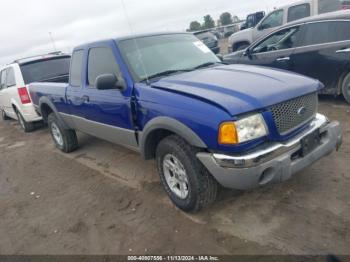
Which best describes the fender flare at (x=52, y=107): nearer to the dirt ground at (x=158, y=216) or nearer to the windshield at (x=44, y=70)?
the dirt ground at (x=158, y=216)

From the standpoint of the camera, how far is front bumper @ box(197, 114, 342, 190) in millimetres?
2752

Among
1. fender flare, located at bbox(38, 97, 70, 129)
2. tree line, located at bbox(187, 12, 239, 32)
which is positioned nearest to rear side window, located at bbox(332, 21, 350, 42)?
fender flare, located at bbox(38, 97, 70, 129)

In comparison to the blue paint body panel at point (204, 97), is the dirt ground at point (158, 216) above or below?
below

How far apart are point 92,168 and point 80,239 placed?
2.06 meters

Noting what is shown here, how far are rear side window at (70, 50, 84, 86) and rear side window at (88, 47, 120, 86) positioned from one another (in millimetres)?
292

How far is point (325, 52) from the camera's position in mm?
5887

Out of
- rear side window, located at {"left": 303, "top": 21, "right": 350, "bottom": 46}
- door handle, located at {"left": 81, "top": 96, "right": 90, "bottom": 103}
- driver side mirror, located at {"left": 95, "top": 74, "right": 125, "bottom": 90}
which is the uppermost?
driver side mirror, located at {"left": 95, "top": 74, "right": 125, "bottom": 90}

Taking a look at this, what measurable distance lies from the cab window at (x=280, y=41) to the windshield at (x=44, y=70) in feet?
15.2

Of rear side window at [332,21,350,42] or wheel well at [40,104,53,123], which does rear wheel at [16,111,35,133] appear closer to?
wheel well at [40,104,53,123]

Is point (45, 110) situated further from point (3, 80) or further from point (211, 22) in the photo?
point (211, 22)

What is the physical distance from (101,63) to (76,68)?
84 cm

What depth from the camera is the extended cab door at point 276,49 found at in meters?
6.45

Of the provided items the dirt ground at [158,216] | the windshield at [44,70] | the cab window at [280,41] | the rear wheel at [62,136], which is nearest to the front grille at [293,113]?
the dirt ground at [158,216]

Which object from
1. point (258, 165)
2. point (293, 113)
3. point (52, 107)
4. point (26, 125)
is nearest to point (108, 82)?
point (258, 165)
